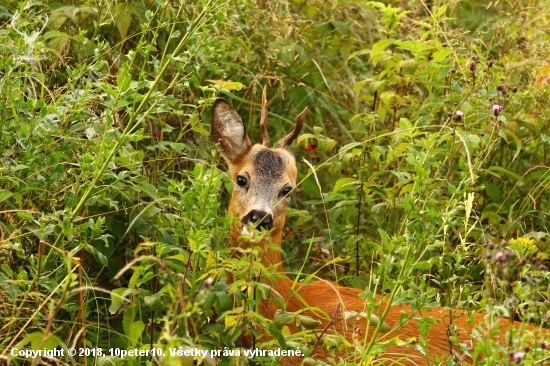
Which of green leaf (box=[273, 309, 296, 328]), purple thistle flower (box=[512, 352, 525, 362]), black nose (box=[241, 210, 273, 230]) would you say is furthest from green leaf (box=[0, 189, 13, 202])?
purple thistle flower (box=[512, 352, 525, 362])

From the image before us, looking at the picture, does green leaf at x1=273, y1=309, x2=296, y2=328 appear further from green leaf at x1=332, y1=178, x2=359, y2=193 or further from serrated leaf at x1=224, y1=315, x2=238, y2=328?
green leaf at x1=332, y1=178, x2=359, y2=193

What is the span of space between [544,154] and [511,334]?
105 inches

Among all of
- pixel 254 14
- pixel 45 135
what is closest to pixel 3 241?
pixel 45 135

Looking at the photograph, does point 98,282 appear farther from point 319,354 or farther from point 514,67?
point 514,67

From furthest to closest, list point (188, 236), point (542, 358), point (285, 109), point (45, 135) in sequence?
point (285, 109)
point (45, 135)
point (188, 236)
point (542, 358)

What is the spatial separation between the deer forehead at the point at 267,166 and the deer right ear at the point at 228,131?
0.06m

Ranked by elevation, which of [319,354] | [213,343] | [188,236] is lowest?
[319,354]

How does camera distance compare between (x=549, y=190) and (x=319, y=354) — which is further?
(x=549, y=190)

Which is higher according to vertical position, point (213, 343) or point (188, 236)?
point (188, 236)

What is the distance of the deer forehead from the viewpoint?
4.91m

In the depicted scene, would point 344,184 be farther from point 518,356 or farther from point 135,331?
point 518,356

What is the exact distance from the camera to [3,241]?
347 cm

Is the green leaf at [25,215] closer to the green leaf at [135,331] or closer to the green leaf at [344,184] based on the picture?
the green leaf at [135,331]

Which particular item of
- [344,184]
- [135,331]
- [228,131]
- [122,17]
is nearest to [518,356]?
[135,331]
